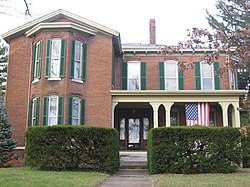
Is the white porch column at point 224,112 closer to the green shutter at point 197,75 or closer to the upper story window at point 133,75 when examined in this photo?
the green shutter at point 197,75

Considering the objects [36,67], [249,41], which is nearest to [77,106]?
[36,67]

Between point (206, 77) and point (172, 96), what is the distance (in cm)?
432

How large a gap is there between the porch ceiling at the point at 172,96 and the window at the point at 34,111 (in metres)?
4.31

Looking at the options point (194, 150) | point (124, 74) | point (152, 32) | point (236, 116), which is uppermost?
point (152, 32)

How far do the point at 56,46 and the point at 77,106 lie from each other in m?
3.64

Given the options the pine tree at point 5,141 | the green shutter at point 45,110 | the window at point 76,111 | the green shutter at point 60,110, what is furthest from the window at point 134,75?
the pine tree at point 5,141

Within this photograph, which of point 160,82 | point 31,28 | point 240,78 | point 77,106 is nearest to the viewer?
point 77,106

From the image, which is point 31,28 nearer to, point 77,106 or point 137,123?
point 77,106

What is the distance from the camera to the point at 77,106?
776 inches

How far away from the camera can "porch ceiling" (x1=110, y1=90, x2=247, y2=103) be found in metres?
20.2

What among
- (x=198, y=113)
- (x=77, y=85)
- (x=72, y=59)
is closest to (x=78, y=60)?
(x=72, y=59)

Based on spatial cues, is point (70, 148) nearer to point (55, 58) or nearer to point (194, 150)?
point (194, 150)

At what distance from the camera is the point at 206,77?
23.5 m

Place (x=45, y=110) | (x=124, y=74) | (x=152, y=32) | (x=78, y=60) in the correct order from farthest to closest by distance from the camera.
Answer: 1. (x=152, y=32)
2. (x=124, y=74)
3. (x=78, y=60)
4. (x=45, y=110)
